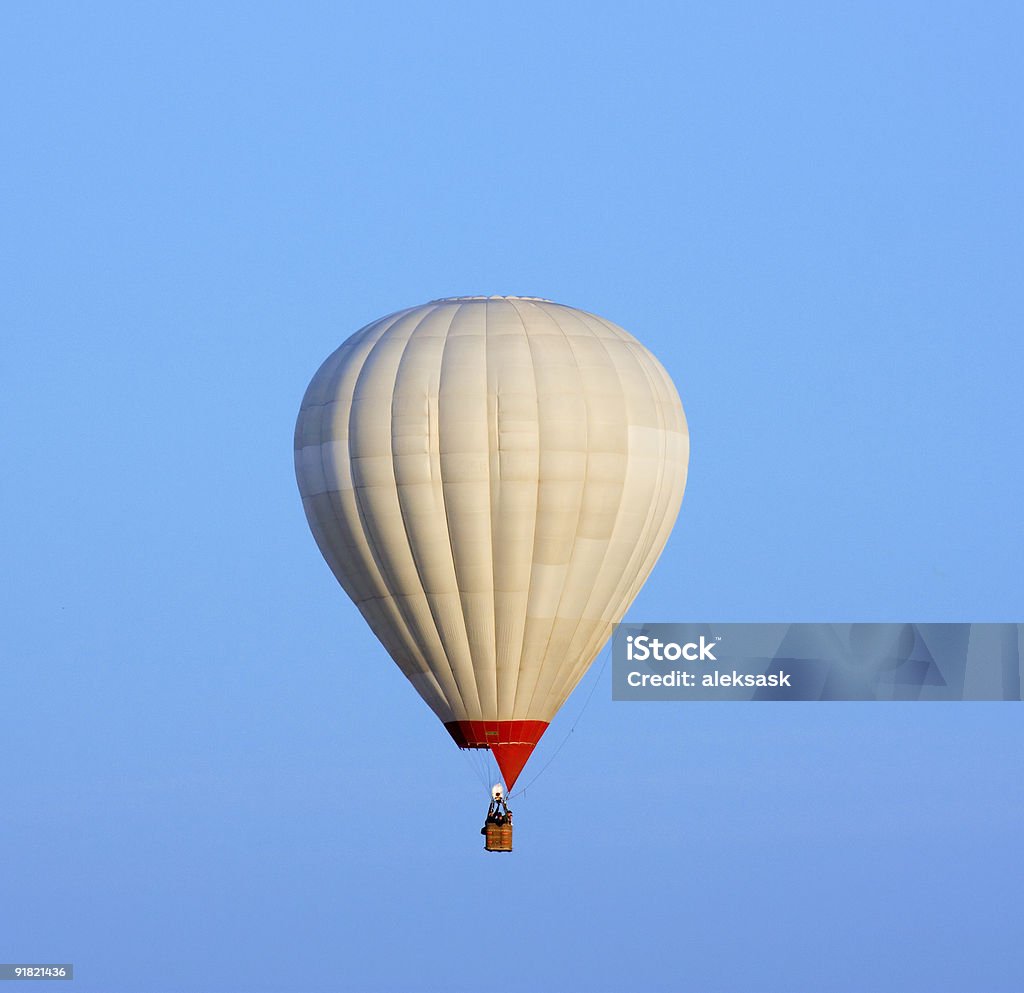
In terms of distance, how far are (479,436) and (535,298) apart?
12.1 ft

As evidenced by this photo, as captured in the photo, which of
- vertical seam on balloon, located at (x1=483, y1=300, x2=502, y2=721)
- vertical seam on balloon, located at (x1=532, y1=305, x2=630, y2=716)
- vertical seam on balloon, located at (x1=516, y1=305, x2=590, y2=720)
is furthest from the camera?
vertical seam on balloon, located at (x1=532, y1=305, x2=630, y2=716)

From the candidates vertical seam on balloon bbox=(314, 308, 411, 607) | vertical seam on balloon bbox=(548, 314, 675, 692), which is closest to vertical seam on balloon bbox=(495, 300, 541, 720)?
vertical seam on balloon bbox=(548, 314, 675, 692)

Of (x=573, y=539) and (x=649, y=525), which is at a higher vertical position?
(x=649, y=525)

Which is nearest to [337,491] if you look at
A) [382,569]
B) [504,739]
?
[382,569]

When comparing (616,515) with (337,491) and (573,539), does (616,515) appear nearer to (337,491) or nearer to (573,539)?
(573,539)

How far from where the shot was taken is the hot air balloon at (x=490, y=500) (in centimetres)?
5975

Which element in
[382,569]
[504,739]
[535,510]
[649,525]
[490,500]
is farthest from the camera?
[649,525]

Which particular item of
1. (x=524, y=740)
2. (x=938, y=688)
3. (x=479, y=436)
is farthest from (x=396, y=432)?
(x=938, y=688)

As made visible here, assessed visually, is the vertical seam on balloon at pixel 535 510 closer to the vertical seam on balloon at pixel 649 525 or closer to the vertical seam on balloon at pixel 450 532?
the vertical seam on balloon at pixel 450 532

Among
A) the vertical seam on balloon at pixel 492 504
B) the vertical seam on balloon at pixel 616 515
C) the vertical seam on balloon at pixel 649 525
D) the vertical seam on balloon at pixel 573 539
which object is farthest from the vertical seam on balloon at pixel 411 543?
the vertical seam on balloon at pixel 649 525

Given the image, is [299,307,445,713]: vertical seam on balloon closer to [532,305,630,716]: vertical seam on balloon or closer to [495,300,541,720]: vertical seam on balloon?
[495,300,541,720]: vertical seam on balloon

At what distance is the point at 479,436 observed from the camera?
5972 centimetres

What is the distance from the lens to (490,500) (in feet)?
196

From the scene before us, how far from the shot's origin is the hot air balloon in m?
59.8
